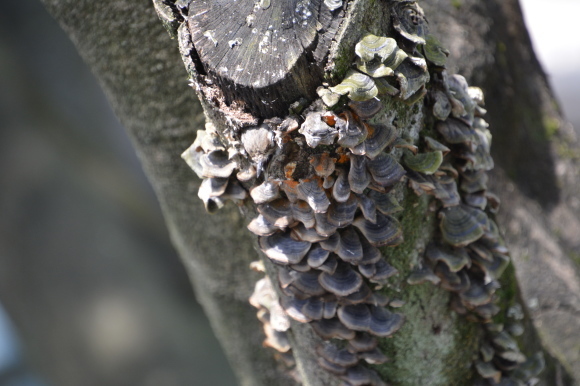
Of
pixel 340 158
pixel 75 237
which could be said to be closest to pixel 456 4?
pixel 340 158

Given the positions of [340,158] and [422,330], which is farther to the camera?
[422,330]

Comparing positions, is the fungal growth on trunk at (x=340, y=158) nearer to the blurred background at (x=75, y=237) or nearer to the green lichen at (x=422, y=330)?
the green lichen at (x=422, y=330)


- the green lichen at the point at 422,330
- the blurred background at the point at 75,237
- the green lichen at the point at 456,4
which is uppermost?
the green lichen at the point at 456,4

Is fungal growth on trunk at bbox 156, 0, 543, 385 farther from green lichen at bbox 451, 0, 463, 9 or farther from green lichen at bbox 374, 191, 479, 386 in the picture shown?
green lichen at bbox 451, 0, 463, 9

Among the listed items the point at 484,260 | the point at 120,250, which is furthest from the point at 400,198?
the point at 120,250

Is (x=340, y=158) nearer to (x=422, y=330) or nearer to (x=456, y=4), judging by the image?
(x=422, y=330)

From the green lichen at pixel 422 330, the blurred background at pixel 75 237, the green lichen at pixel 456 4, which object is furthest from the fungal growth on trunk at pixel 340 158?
the blurred background at pixel 75 237
